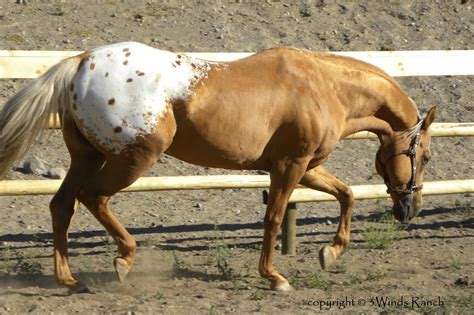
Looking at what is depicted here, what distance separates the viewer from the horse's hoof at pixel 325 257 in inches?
266

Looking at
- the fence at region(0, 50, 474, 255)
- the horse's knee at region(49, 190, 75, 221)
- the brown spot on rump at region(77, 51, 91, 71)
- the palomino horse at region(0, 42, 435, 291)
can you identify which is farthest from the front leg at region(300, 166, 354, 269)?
the brown spot on rump at region(77, 51, 91, 71)

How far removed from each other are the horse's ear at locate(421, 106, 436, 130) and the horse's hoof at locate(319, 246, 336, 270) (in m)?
1.05

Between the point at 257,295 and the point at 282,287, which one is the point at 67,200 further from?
the point at 282,287

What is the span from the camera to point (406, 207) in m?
6.98

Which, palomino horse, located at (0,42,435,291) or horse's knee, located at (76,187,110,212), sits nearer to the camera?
palomino horse, located at (0,42,435,291)

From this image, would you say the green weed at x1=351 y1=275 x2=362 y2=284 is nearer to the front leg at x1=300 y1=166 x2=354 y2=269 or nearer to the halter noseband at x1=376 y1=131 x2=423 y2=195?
the front leg at x1=300 y1=166 x2=354 y2=269

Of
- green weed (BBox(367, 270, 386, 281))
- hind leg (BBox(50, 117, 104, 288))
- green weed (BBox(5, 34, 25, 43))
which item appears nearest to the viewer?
hind leg (BBox(50, 117, 104, 288))

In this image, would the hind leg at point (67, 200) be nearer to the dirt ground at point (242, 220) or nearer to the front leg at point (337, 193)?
the dirt ground at point (242, 220)

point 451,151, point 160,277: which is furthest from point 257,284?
point 451,151

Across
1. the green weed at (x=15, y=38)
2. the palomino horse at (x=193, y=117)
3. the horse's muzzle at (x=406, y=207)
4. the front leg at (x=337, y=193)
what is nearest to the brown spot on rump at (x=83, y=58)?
the palomino horse at (x=193, y=117)

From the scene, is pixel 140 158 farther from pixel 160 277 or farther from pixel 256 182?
pixel 256 182

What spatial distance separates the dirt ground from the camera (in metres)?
6.18

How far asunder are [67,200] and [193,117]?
93 centimetres

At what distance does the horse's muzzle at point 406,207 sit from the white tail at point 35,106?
249cm
